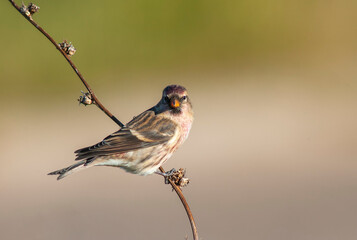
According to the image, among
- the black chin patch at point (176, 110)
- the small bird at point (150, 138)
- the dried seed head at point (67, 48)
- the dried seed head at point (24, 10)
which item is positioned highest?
the black chin patch at point (176, 110)

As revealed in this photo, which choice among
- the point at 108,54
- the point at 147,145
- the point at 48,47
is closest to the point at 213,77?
the point at 108,54

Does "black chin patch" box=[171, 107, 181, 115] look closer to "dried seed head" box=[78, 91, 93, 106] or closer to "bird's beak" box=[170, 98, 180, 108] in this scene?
"bird's beak" box=[170, 98, 180, 108]

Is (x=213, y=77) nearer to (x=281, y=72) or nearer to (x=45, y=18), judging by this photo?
(x=281, y=72)

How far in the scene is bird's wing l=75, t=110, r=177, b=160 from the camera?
4.40m

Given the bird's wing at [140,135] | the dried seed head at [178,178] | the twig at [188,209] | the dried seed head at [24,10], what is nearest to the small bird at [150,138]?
the bird's wing at [140,135]

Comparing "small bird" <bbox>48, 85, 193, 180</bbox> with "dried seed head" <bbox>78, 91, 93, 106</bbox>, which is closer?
"dried seed head" <bbox>78, 91, 93, 106</bbox>

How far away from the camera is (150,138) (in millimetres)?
4715

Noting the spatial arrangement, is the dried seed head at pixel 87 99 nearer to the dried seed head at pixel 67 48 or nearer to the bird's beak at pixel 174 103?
the dried seed head at pixel 67 48

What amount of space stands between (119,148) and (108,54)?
7.16 meters

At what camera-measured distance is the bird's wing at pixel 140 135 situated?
4.40 metres

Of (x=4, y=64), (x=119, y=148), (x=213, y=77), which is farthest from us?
(x=213, y=77)

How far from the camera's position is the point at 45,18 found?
36.5 ft

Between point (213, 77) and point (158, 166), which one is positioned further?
point (213, 77)

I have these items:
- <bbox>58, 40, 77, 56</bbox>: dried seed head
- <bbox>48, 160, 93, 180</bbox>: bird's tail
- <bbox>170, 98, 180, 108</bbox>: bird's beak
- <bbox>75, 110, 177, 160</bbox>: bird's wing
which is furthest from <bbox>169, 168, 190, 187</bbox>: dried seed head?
<bbox>170, 98, 180, 108</bbox>: bird's beak
